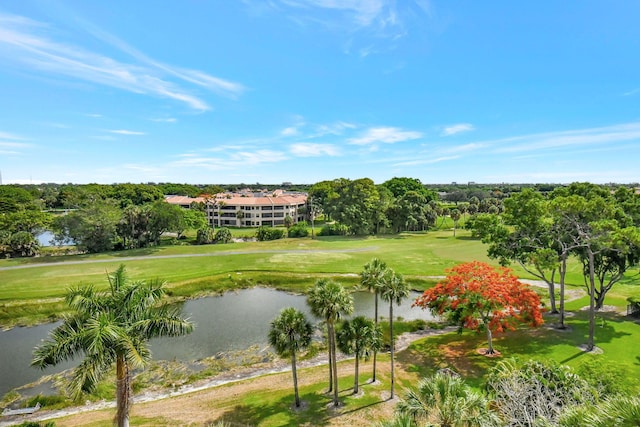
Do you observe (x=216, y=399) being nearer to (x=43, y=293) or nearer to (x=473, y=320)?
(x=473, y=320)

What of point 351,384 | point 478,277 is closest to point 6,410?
point 351,384

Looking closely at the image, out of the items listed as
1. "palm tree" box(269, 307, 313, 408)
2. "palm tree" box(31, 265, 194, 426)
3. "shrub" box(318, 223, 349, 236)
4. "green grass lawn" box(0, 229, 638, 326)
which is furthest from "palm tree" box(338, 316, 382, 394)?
"shrub" box(318, 223, 349, 236)

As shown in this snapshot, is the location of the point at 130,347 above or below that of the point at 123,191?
below

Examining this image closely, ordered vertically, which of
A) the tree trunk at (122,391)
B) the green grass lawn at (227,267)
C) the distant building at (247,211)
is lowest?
the green grass lawn at (227,267)

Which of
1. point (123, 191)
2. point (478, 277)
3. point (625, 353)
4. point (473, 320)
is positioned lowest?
point (625, 353)

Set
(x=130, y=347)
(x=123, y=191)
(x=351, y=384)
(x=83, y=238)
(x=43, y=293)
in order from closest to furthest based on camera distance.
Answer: (x=130, y=347) < (x=351, y=384) < (x=43, y=293) < (x=83, y=238) < (x=123, y=191)

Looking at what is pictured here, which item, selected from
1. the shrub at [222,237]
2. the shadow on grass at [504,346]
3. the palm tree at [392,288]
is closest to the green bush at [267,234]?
the shrub at [222,237]

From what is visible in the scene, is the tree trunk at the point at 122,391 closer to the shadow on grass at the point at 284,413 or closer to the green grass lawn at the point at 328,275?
the shadow on grass at the point at 284,413
